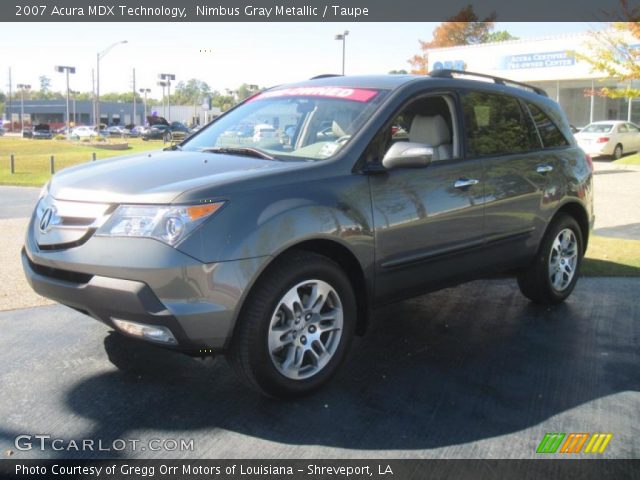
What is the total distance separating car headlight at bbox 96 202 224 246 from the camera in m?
3.31

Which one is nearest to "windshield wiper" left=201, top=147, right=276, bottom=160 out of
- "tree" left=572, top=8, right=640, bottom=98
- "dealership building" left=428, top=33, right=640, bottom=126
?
"tree" left=572, top=8, right=640, bottom=98

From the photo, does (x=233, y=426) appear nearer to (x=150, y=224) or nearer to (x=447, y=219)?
(x=150, y=224)

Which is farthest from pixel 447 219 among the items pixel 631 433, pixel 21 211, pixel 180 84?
pixel 180 84

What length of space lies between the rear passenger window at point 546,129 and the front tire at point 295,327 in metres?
2.68

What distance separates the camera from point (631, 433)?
137 inches

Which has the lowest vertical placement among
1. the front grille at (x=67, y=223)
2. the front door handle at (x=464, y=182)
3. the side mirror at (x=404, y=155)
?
the front grille at (x=67, y=223)

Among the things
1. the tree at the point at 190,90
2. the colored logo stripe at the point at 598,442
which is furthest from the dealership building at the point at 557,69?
the tree at the point at 190,90

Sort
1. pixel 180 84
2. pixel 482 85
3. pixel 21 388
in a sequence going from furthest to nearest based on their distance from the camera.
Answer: pixel 180 84, pixel 482 85, pixel 21 388

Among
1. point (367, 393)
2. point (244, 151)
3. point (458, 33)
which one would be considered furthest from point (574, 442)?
point (458, 33)

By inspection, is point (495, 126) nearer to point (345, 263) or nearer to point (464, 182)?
point (464, 182)

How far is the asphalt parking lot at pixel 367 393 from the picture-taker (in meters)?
3.32

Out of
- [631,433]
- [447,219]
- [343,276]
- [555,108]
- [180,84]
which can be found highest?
[180,84]

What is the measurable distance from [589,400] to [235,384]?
6.82ft

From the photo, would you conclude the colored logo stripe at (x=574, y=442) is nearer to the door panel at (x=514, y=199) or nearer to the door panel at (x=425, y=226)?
the door panel at (x=425, y=226)
